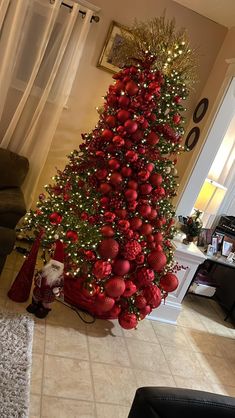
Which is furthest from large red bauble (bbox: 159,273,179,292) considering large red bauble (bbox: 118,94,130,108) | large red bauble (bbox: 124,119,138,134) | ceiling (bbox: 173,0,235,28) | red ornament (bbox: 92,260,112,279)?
ceiling (bbox: 173,0,235,28)

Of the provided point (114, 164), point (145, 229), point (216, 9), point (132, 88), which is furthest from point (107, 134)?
point (216, 9)

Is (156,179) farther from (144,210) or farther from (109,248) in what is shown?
(109,248)

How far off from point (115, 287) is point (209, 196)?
5.08 ft

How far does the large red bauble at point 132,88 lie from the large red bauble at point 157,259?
113cm

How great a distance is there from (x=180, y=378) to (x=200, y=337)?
0.73 meters

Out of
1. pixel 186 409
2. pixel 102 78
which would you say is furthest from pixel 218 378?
pixel 102 78

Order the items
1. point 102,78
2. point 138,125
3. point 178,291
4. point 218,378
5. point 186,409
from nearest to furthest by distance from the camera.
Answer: point 186,409 < point 138,125 < point 218,378 < point 178,291 < point 102,78

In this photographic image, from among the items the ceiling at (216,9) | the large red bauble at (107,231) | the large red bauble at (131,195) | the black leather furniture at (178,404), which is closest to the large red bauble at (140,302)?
the large red bauble at (107,231)

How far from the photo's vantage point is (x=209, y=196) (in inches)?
142

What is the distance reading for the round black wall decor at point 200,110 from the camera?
3.57m

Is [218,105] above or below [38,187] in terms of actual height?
above

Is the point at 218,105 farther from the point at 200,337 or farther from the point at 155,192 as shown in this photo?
the point at 200,337

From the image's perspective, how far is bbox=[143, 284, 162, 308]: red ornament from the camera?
269cm

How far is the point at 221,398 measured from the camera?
137 cm
